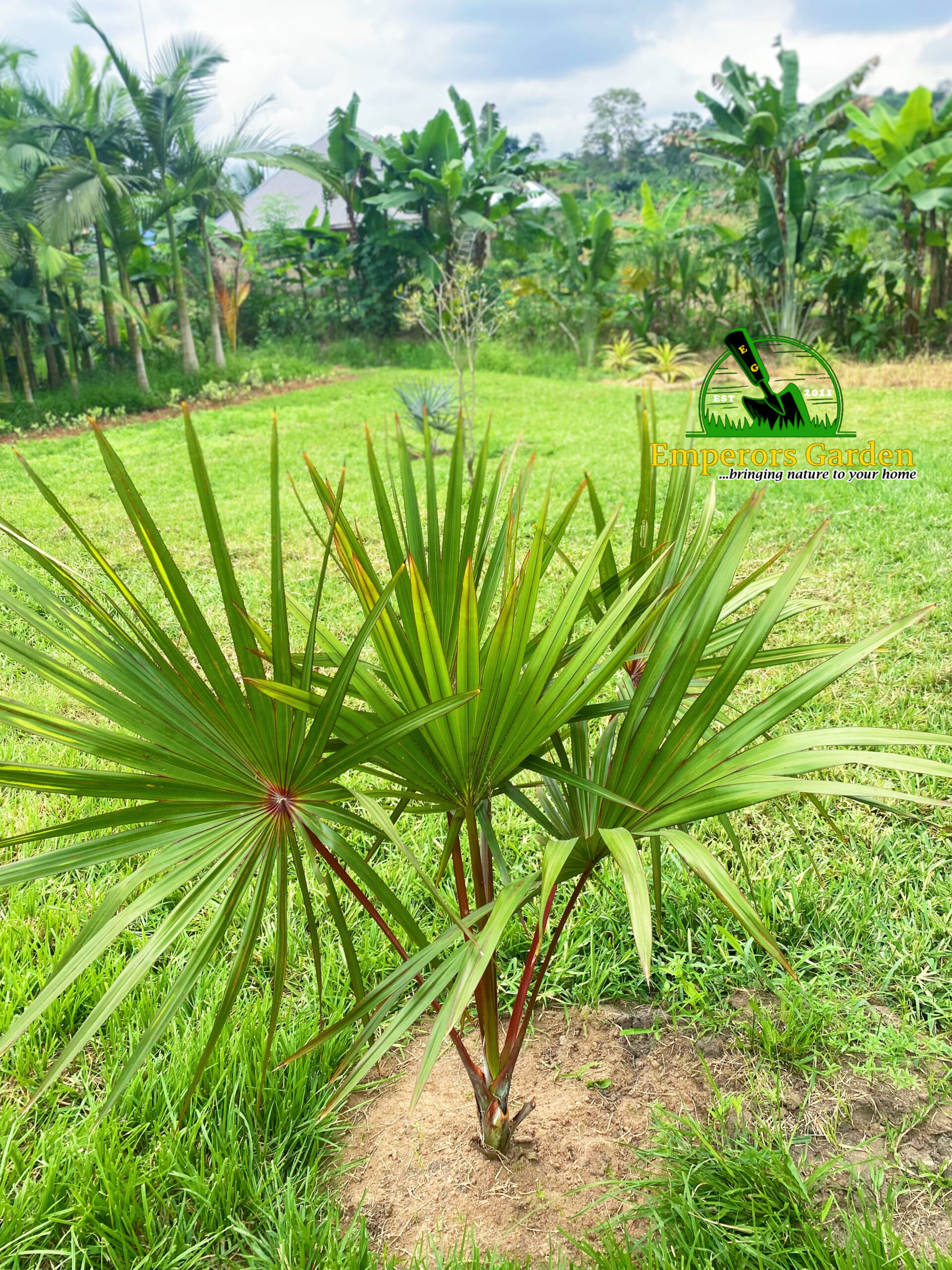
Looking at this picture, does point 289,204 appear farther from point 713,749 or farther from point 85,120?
point 713,749

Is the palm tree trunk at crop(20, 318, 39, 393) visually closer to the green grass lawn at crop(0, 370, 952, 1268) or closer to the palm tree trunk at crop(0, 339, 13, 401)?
the palm tree trunk at crop(0, 339, 13, 401)

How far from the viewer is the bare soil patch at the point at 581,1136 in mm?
1320

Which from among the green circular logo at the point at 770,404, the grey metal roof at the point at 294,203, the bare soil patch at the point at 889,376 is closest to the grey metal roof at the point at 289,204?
the grey metal roof at the point at 294,203

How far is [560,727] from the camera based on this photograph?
108 cm

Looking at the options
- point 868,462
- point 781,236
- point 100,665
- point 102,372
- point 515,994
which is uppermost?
point 781,236

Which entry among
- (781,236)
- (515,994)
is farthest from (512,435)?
(515,994)

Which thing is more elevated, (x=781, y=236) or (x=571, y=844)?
(x=781, y=236)

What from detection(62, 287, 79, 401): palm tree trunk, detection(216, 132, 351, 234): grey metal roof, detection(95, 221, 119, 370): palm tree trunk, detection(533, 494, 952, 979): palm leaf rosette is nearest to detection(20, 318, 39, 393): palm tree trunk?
detection(62, 287, 79, 401): palm tree trunk

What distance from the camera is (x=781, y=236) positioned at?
11.1 metres

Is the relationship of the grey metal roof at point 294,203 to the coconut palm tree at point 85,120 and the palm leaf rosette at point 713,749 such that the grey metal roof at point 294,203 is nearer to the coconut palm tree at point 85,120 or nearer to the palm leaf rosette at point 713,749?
the coconut palm tree at point 85,120

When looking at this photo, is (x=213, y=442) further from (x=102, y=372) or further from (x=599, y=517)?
(x=599, y=517)

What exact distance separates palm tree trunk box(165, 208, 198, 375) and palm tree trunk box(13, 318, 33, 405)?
209cm

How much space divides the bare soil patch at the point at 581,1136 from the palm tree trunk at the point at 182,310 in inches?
469

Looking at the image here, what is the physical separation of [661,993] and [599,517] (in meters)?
1.04
